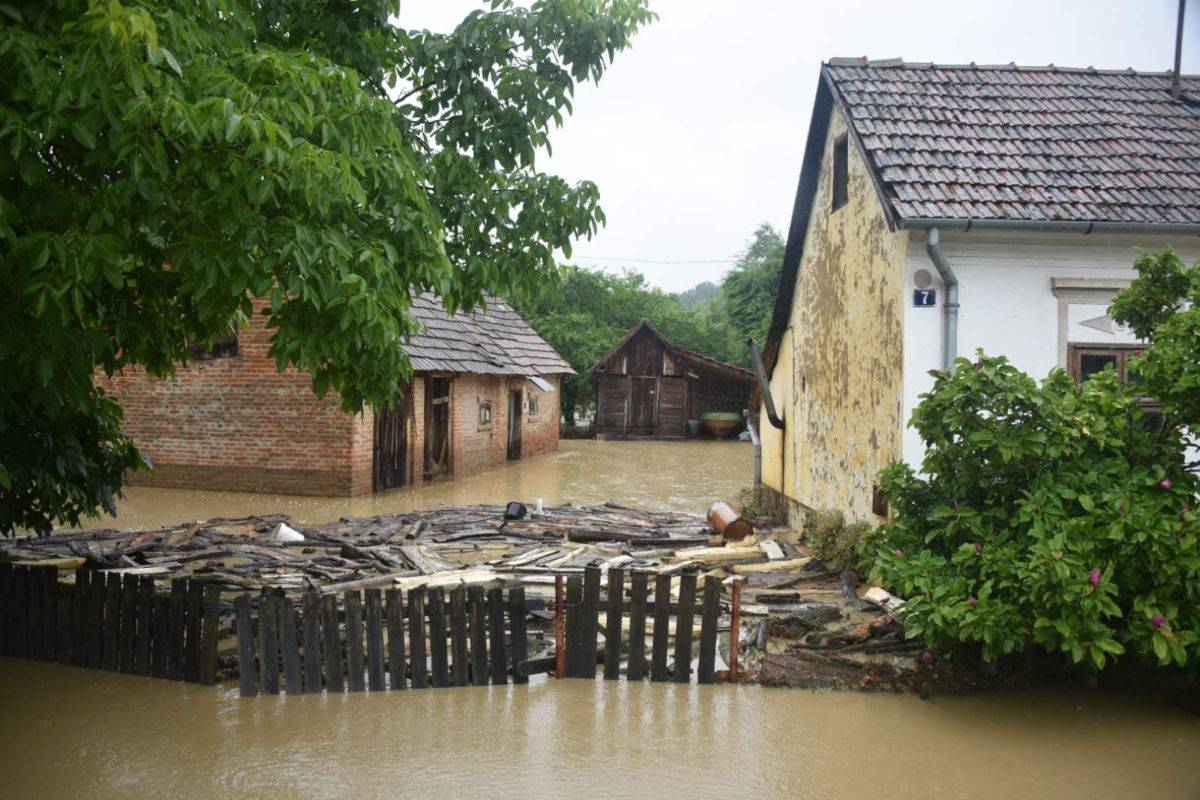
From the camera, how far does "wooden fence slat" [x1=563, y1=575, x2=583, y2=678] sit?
23.9 ft

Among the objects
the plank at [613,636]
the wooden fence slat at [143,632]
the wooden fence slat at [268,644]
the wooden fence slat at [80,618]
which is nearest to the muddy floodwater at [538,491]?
the wooden fence slat at [80,618]

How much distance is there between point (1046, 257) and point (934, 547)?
411 centimetres

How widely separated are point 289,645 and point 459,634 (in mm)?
1213

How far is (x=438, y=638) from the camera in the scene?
705 centimetres

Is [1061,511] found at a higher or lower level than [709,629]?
higher

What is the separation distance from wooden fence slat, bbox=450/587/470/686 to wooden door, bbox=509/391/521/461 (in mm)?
20573

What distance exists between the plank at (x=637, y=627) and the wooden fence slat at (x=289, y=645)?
2.47m

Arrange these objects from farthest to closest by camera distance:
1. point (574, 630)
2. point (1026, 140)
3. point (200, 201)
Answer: point (1026, 140), point (574, 630), point (200, 201)

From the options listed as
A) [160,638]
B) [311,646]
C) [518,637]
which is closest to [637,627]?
[518,637]

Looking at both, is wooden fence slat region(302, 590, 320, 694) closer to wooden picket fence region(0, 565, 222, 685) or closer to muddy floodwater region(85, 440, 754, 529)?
wooden picket fence region(0, 565, 222, 685)

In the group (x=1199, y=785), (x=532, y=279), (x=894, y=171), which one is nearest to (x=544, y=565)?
(x=532, y=279)

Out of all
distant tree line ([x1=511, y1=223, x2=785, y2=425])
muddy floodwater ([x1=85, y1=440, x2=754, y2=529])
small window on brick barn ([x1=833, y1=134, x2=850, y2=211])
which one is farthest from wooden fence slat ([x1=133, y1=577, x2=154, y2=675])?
distant tree line ([x1=511, y1=223, x2=785, y2=425])

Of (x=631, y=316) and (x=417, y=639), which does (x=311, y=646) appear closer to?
(x=417, y=639)

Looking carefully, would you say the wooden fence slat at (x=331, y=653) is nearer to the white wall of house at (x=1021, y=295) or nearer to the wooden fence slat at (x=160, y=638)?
the wooden fence slat at (x=160, y=638)
